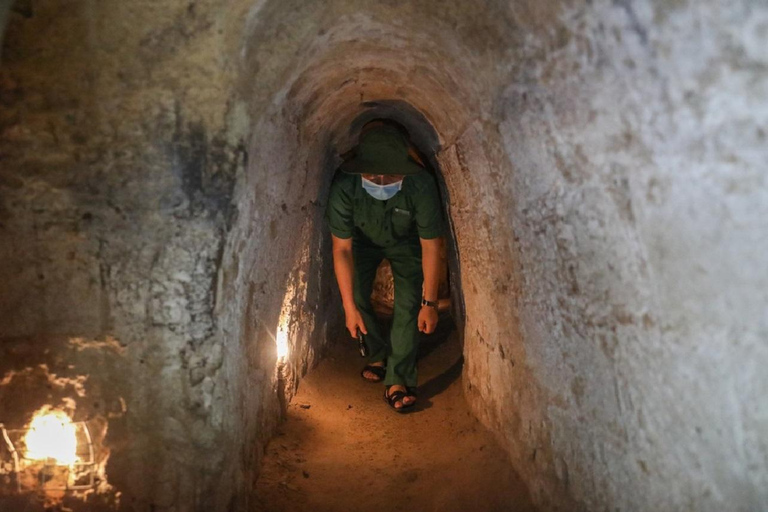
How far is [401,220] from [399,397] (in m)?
1.24

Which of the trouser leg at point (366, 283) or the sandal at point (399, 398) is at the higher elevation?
the trouser leg at point (366, 283)

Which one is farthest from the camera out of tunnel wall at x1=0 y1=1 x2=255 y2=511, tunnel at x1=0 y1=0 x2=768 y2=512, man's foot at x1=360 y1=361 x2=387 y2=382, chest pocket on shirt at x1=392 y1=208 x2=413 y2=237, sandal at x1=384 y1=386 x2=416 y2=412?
man's foot at x1=360 y1=361 x2=387 y2=382

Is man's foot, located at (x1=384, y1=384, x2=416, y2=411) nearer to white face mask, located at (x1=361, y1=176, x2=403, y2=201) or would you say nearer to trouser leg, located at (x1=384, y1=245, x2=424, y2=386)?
trouser leg, located at (x1=384, y1=245, x2=424, y2=386)

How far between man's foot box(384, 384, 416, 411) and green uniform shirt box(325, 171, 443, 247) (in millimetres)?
1119

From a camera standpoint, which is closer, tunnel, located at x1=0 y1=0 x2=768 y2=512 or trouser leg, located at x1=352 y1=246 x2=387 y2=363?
tunnel, located at x1=0 y1=0 x2=768 y2=512

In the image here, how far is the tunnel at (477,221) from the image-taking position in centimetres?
112

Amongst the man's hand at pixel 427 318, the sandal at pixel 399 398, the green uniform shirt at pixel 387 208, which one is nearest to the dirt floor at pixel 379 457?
the sandal at pixel 399 398

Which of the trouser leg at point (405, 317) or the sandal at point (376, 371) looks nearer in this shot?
the trouser leg at point (405, 317)

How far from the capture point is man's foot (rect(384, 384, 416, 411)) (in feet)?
12.1

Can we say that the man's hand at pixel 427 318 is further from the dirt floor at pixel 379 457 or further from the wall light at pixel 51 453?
the wall light at pixel 51 453

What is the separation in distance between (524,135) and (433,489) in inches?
72.3

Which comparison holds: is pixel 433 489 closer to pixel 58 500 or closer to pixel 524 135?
pixel 58 500

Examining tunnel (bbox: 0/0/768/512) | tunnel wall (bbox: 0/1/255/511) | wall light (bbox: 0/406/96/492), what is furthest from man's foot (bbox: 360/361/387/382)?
wall light (bbox: 0/406/96/492)

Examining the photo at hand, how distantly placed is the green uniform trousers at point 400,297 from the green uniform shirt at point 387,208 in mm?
278
